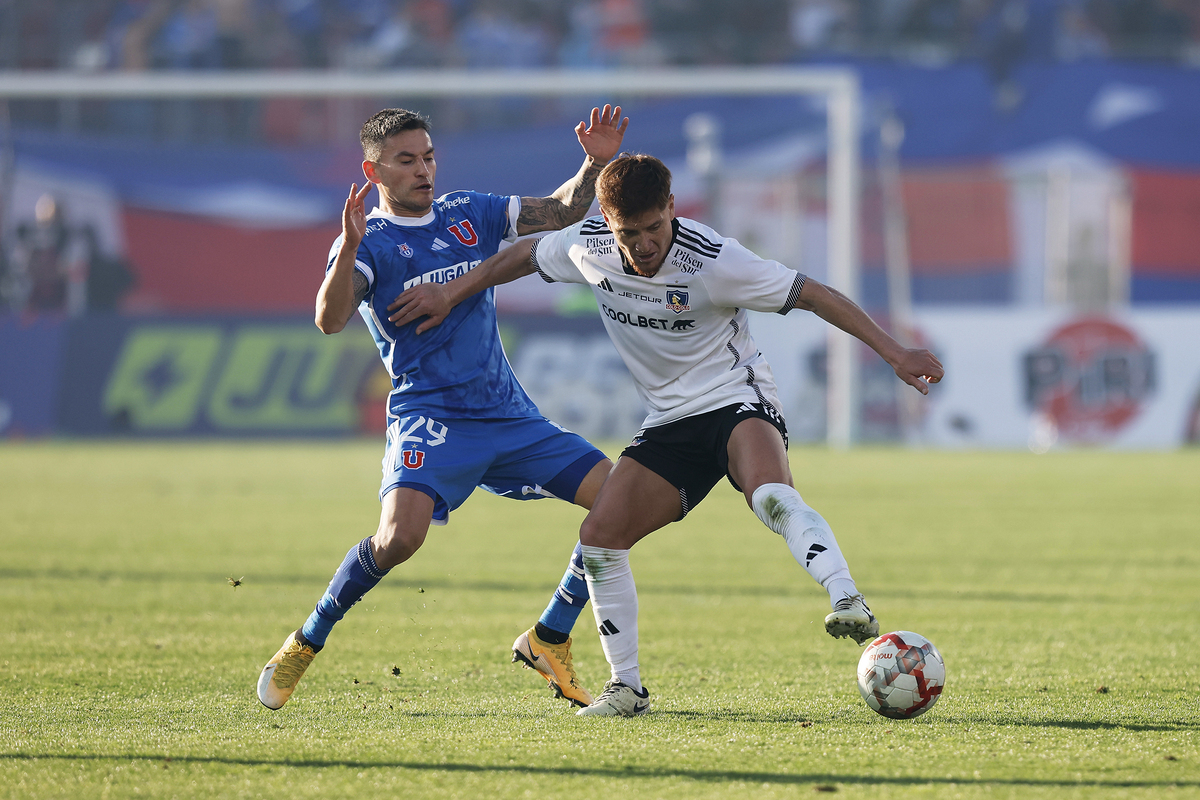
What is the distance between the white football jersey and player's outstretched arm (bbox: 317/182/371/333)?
67cm

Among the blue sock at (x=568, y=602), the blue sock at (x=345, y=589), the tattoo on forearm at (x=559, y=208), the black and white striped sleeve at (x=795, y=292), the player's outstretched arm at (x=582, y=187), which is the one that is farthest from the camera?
the tattoo on forearm at (x=559, y=208)

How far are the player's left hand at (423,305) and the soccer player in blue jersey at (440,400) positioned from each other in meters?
0.14

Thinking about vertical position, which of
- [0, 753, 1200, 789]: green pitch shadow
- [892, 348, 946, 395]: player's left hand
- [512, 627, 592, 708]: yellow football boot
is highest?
[892, 348, 946, 395]: player's left hand

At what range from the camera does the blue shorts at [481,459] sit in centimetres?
530

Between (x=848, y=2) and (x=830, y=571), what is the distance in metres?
24.8

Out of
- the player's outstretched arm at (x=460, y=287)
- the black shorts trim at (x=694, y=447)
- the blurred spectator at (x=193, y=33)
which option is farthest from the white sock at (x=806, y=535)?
the blurred spectator at (x=193, y=33)

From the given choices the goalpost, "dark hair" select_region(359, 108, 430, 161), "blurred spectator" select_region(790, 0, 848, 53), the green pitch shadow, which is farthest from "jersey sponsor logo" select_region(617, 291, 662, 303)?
"blurred spectator" select_region(790, 0, 848, 53)

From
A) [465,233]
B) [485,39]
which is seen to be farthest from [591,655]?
[485,39]

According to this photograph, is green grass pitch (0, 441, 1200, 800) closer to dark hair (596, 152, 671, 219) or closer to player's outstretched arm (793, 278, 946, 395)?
player's outstretched arm (793, 278, 946, 395)

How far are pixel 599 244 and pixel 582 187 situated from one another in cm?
72

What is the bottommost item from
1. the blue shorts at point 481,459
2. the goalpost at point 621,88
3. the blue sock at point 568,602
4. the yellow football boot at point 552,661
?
the yellow football boot at point 552,661

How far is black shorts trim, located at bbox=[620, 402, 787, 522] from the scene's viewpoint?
4.95 meters

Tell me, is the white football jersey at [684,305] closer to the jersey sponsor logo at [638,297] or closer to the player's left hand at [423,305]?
the jersey sponsor logo at [638,297]

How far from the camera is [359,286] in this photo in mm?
5273
